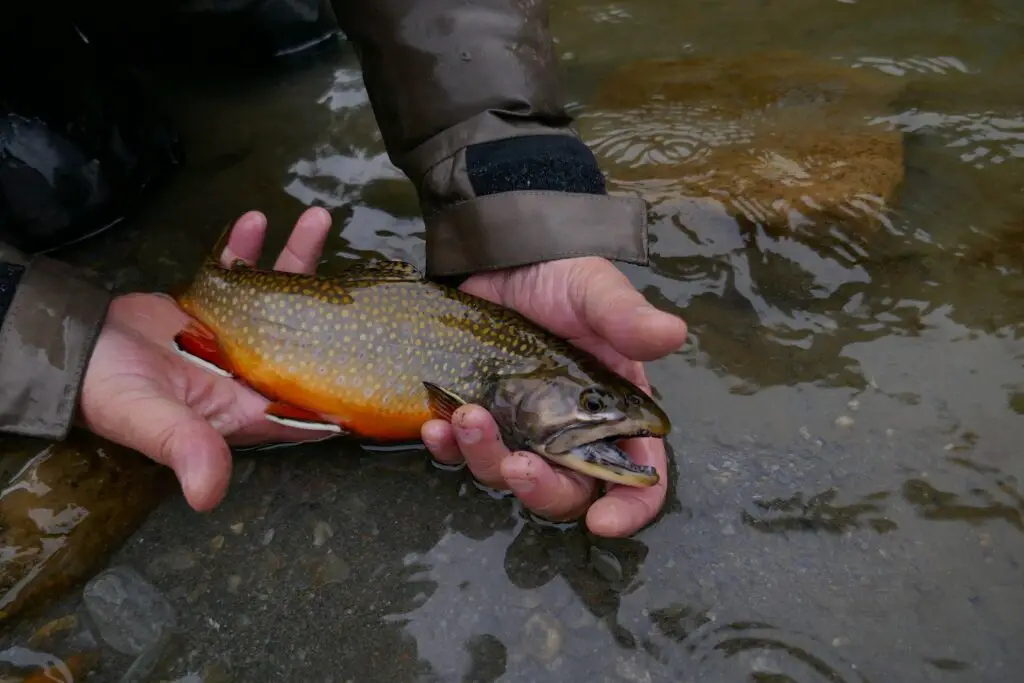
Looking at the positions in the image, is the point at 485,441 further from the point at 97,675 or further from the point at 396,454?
the point at 97,675

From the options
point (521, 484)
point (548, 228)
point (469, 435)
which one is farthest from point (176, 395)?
point (548, 228)

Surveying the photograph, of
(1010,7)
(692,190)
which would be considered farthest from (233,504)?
(1010,7)

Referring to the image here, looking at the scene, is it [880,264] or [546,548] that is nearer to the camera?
[546,548]

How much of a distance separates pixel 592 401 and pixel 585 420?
0.07 m

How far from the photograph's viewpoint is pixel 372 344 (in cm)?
319

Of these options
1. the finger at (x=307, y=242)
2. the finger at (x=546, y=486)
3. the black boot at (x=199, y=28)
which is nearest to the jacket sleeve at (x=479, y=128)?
the finger at (x=307, y=242)

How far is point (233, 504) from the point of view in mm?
3291

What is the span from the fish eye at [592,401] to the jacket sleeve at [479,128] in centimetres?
56

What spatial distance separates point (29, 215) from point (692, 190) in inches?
133

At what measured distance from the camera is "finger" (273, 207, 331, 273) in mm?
3832

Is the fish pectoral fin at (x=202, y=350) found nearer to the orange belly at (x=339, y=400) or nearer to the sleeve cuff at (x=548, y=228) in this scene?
the orange belly at (x=339, y=400)

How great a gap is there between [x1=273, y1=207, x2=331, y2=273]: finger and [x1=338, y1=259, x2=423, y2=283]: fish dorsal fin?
0.46 metres

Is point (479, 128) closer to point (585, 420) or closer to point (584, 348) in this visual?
point (584, 348)

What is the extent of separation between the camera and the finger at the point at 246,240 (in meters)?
3.86
